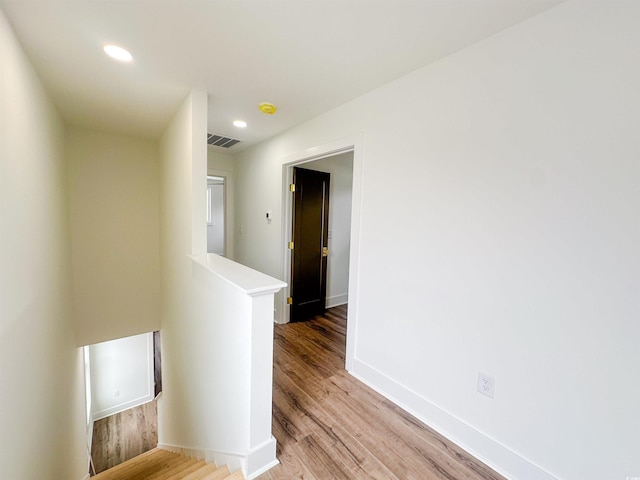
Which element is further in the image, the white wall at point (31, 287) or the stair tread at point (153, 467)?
the stair tread at point (153, 467)

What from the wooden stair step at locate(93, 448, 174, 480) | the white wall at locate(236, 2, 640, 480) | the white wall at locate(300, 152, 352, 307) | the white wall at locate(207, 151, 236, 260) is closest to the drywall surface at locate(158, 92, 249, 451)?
the wooden stair step at locate(93, 448, 174, 480)

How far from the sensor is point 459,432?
5.35 feet

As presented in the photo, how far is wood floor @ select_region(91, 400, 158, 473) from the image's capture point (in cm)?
A: 405

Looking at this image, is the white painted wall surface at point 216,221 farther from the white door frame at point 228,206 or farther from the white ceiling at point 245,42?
the white ceiling at point 245,42

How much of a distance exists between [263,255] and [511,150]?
2.93m

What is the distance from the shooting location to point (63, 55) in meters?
1.71

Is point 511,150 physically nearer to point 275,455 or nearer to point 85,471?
point 275,455

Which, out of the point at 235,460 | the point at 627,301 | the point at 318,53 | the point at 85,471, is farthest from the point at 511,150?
the point at 85,471

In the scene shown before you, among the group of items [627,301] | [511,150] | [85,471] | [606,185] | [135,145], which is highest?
[135,145]

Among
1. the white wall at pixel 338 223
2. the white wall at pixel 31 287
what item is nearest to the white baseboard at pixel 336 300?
the white wall at pixel 338 223

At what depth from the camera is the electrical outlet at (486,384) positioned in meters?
1.50

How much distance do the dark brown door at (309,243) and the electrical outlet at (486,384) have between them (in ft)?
7.54

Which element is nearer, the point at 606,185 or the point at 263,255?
the point at 606,185

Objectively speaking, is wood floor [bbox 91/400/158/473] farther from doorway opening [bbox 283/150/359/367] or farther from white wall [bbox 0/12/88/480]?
doorway opening [bbox 283/150/359/367]
